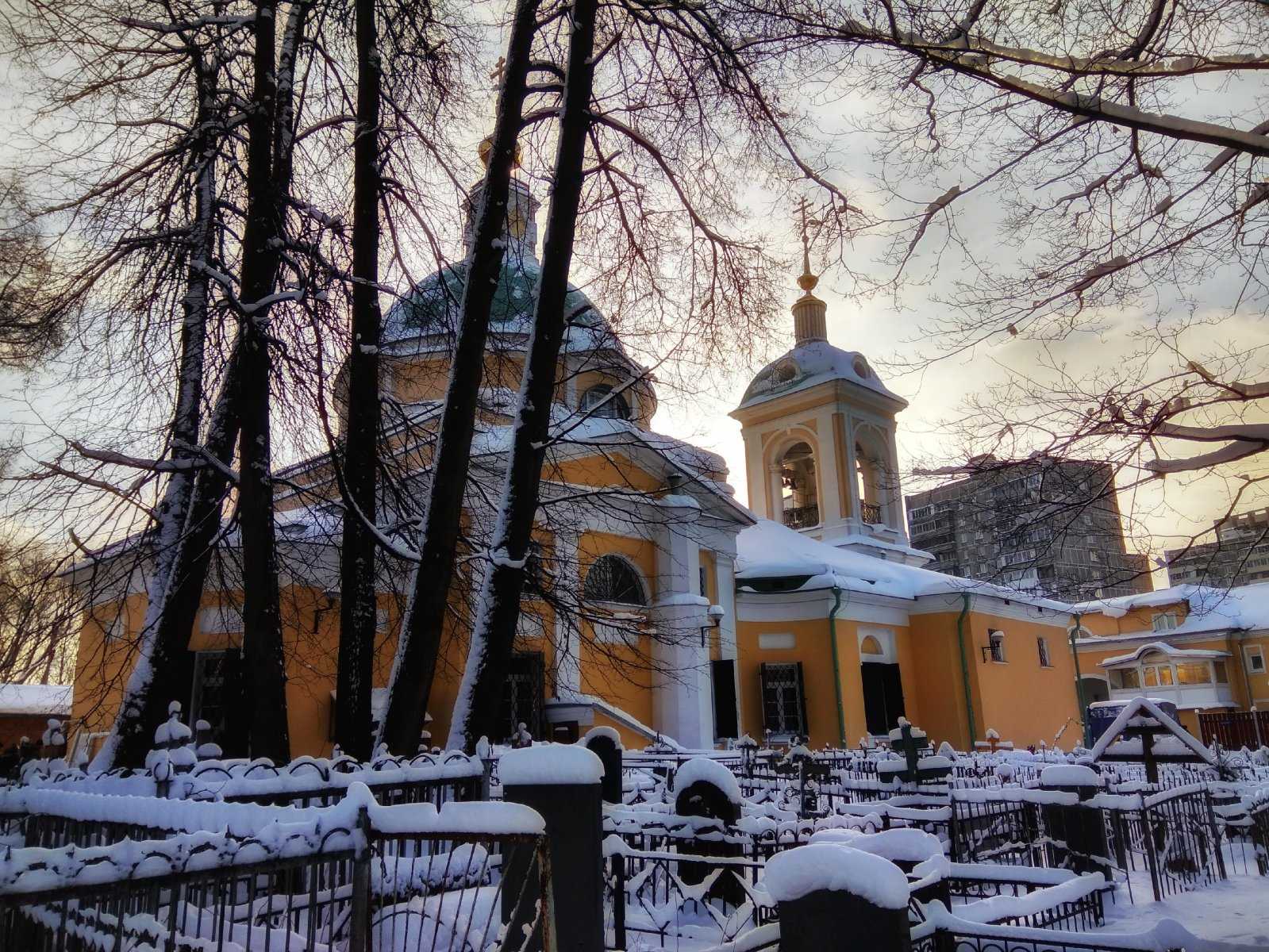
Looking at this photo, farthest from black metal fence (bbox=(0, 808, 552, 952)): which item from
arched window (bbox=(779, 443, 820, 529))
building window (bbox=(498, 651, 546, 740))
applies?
arched window (bbox=(779, 443, 820, 529))

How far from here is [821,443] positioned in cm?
3384

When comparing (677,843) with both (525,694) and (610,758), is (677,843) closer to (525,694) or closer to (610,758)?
(610,758)

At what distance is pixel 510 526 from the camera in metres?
8.37

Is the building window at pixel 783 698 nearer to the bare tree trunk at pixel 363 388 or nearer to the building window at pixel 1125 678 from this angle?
the bare tree trunk at pixel 363 388

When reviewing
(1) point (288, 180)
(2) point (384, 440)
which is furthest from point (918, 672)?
(1) point (288, 180)

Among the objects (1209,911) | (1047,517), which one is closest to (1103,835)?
(1209,911)

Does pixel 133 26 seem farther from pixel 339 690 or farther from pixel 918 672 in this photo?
pixel 918 672

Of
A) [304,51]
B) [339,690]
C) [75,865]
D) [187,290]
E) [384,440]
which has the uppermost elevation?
[304,51]

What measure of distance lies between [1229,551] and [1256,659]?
40.4 metres

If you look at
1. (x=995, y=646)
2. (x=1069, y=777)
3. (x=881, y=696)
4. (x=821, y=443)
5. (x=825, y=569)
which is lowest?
(x=1069, y=777)

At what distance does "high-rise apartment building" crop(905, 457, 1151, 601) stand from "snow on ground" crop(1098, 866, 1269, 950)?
2618 millimetres

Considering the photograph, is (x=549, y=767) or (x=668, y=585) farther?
(x=668, y=585)

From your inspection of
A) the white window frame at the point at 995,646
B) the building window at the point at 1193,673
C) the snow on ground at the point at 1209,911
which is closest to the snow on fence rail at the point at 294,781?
the snow on ground at the point at 1209,911

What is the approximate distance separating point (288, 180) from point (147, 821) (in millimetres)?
7890
